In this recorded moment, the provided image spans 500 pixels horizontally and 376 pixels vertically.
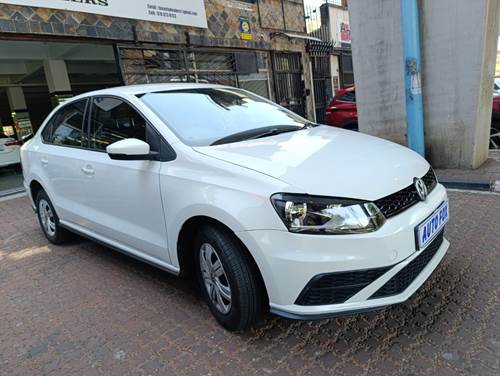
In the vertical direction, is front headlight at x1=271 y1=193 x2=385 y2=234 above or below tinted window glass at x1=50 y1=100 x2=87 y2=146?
below

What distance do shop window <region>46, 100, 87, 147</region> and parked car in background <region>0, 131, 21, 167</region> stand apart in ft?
21.5

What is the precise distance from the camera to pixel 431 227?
237cm

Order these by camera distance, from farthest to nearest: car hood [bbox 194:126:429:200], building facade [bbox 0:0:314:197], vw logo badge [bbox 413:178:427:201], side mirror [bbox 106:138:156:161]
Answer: building facade [bbox 0:0:314:197] < side mirror [bbox 106:138:156:161] < vw logo badge [bbox 413:178:427:201] < car hood [bbox 194:126:429:200]

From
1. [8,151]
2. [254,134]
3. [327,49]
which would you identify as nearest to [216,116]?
[254,134]

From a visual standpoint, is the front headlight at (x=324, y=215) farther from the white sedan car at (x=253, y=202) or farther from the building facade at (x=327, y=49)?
the building facade at (x=327, y=49)

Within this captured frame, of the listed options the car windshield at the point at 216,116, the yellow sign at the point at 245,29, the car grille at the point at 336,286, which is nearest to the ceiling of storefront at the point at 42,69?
the yellow sign at the point at 245,29

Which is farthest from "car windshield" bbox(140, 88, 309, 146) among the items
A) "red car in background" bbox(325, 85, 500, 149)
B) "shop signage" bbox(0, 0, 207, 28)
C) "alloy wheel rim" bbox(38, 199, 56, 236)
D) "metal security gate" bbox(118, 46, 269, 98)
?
"metal security gate" bbox(118, 46, 269, 98)

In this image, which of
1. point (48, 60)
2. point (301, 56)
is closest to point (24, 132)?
point (48, 60)

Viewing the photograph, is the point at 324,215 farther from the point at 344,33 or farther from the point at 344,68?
the point at 344,33

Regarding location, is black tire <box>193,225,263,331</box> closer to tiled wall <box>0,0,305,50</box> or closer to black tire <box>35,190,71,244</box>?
black tire <box>35,190,71,244</box>

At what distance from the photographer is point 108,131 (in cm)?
333

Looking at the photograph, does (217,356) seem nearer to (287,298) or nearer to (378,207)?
(287,298)

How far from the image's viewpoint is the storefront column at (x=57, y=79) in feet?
36.8

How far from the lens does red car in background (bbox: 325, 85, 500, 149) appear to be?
7711mm
